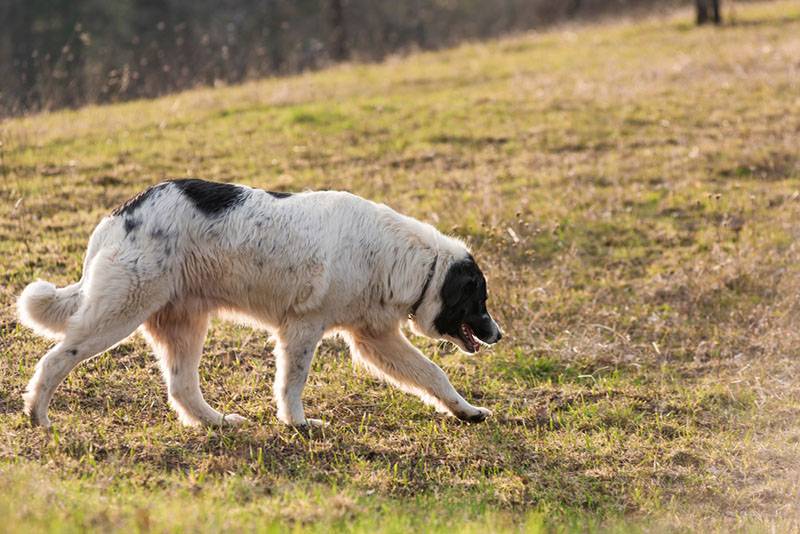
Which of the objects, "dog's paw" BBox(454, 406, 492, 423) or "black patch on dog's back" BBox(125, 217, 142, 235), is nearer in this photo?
"black patch on dog's back" BBox(125, 217, 142, 235)

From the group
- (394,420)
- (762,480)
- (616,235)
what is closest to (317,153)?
(616,235)

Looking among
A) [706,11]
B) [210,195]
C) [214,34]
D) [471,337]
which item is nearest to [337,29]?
[214,34]

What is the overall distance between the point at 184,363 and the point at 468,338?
6.18 ft

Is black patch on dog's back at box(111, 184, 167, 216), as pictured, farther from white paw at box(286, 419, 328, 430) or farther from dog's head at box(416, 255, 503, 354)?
dog's head at box(416, 255, 503, 354)

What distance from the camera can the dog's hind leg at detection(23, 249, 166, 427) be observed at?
5.91 metres

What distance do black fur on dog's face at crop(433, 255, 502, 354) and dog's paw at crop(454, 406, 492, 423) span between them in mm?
410

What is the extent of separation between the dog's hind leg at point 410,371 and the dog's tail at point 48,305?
1.81 metres

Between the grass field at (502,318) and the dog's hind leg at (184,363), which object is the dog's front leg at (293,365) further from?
the dog's hind leg at (184,363)

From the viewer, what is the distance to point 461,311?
21.7ft

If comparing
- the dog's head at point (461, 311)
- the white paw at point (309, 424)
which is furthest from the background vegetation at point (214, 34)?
the dog's head at point (461, 311)

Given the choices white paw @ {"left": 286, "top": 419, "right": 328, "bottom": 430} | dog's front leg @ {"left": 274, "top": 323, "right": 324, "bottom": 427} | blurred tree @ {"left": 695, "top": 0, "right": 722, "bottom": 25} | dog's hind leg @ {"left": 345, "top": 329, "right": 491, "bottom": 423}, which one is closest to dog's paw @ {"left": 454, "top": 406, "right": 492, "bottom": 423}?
dog's hind leg @ {"left": 345, "top": 329, "right": 491, "bottom": 423}

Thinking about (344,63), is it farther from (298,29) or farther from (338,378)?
(338,378)

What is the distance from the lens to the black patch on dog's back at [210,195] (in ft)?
20.2

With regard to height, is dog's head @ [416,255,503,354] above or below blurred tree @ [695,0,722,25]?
below
